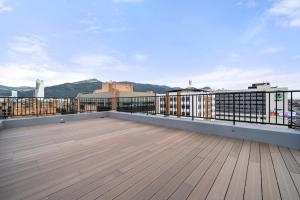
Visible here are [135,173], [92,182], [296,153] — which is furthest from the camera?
[296,153]

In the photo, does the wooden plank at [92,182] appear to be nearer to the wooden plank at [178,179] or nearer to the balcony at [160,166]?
the balcony at [160,166]

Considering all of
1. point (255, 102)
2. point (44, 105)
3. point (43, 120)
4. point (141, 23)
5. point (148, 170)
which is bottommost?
point (148, 170)

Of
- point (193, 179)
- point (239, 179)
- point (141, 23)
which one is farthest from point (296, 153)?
point (141, 23)

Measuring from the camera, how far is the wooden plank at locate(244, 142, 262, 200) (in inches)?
47.0

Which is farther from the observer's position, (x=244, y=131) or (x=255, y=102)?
(x=255, y=102)

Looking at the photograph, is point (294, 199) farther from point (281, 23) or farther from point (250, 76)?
Result: point (250, 76)

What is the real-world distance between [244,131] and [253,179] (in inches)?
Answer: 67.0

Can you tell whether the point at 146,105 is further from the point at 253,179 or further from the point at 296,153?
the point at 253,179

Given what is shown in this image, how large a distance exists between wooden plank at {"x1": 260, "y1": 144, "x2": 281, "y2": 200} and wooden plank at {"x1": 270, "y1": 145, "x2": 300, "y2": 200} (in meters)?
0.04

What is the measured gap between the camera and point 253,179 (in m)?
1.43

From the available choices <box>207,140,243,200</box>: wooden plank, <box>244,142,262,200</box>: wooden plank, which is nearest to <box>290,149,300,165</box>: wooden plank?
<box>244,142,262,200</box>: wooden plank

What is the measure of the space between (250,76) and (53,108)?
29.9 metres

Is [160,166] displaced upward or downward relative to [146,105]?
downward

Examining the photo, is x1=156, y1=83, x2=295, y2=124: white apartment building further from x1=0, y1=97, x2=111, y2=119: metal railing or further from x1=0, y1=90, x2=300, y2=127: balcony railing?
x1=0, y1=97, x2=111, y2=119: metal railing
